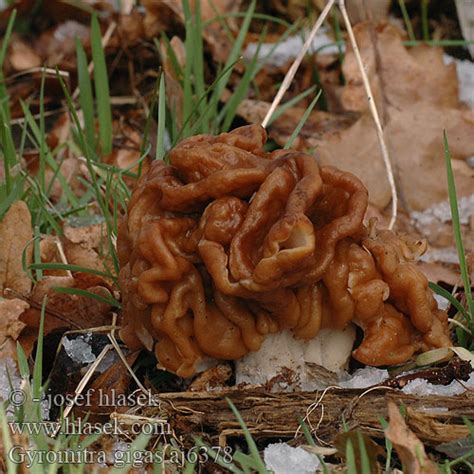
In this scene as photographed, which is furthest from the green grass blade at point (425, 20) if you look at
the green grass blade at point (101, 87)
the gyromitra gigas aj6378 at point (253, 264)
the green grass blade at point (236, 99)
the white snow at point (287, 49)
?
the gyromitra gigas aj6378 at point (253, 264)

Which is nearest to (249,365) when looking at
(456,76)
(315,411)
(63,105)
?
(315,411)

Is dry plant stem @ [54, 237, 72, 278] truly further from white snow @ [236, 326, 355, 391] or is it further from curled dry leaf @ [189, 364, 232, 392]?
white snow @ [236, 326, 355, 391]

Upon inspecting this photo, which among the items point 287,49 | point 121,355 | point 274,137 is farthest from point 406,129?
point 121,355

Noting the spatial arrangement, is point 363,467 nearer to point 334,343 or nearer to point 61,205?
point 334,343

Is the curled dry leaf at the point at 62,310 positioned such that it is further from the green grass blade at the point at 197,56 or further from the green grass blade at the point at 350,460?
the green grass blade at the point at 197,56

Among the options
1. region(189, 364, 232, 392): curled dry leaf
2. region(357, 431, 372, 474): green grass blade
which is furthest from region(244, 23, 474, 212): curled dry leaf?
region(357, 431, 372, 474): green grass blade

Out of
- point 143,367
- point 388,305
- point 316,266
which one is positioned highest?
point 316,266

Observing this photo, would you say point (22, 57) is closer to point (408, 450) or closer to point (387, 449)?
point (387, 449)
